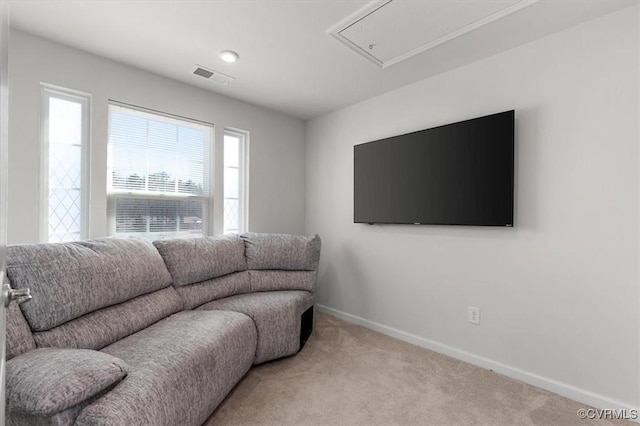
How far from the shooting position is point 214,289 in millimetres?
2496

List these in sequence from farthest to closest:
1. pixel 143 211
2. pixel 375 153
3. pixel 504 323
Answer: pixel 375 153 → pixel 143 211 → pixel 504 323

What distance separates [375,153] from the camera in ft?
9.85

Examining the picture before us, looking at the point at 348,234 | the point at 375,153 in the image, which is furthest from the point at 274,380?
the point at 375,153

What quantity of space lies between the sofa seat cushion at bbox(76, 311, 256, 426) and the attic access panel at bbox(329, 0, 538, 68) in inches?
81.3

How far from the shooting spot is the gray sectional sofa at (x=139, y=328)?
45.6 inches

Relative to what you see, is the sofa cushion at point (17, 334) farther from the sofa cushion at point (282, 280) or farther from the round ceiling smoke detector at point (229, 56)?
the round ceiling smoke detector at point (229, 56)

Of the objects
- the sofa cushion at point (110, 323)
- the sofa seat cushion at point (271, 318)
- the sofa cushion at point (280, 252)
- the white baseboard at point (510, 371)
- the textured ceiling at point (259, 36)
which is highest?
the textured ceiling at point (259, 36)

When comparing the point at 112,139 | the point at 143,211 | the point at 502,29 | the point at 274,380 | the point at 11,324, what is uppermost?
the point at 502,29

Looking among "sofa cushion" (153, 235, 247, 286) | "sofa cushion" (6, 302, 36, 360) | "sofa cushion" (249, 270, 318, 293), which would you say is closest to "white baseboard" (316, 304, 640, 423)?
"sofa cushion" (249, 270, 318, 293)

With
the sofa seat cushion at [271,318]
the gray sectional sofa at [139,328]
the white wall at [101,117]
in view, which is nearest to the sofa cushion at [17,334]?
the gray sectional sofa at [139,328]

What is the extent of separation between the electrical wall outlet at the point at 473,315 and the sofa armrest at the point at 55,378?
2.32 metres

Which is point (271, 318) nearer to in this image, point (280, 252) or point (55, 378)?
point (280, 252)

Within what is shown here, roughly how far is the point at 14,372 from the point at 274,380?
1.40 meters

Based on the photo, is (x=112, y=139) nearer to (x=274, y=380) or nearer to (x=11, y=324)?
(x=11, y=324)
